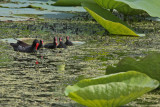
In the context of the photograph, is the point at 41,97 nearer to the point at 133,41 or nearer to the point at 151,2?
the point at 133,41

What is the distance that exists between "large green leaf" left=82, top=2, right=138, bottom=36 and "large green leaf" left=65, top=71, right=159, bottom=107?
2751 mm

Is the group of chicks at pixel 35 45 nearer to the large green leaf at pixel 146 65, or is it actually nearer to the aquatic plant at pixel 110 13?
the aquatic plant at pixel 110 13

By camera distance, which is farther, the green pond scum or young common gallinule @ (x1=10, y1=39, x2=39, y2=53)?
young common gallinule @ (x1=10, y1=39, x2=39, y2=53)

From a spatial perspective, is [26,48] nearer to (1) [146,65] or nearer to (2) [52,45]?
(2) [52,45]

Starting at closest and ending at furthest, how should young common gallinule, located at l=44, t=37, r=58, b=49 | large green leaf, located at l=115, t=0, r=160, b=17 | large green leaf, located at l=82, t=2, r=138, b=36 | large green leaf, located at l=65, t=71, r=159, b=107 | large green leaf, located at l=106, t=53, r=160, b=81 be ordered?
large green leaf, located at l=65, t=71, r=159, b=107 → large green leaf, located at l=106, t=53, r=160, b=81 → young common gallinule, located at l=44, t=37, r=58, b=49 → large green leaf, located at l=115, t=0, r=160, b=17 → large green leaf, located at l=82, t=2, r=138, b=36

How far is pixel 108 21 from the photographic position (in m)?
4.88

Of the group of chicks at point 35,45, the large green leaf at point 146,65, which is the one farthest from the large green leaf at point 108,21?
the large green leaf at point 146,65

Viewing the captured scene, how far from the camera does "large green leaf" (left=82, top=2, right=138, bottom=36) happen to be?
16.2ft

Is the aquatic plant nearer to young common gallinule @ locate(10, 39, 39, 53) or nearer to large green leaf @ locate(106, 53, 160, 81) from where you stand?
young common gallinule @ locate(10, 39, 39, 53)

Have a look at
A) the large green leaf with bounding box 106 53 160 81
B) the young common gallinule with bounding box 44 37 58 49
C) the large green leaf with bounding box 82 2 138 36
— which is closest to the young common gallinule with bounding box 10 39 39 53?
the young common gallinule with bounding box 44 37 58 49

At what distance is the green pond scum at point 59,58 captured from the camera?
7.94 ft

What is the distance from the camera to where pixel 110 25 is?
5047 millimetres

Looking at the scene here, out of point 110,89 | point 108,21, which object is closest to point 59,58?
point 108,21

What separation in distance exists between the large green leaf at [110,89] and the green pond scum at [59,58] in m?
0.20
